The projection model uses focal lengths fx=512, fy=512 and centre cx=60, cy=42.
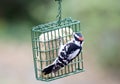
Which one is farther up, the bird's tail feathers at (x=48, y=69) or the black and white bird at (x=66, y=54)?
the black and white bird at (x=66, y=54)
